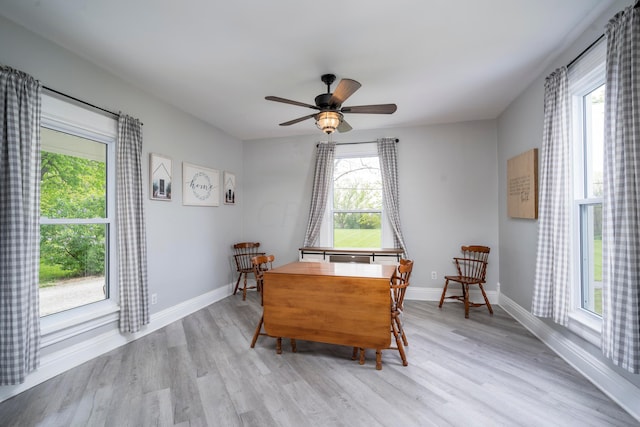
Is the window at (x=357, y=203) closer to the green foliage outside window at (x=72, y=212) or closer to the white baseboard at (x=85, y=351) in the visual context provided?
the white baseboard at (x=85, y=351)

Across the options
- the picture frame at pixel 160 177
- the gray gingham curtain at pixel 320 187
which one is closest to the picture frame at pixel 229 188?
the picture frame at pixel 160 177

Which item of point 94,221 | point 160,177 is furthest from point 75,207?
point 160,177

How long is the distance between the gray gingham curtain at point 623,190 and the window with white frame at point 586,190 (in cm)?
48

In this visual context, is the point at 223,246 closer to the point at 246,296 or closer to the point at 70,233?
the point at 246,296

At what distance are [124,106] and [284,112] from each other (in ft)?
5.63

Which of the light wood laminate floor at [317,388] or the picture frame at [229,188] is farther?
the picture frame at [229,188]

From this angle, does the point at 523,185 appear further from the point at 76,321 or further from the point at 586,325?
the point at 76,321

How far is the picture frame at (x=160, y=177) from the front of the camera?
3079 millimetres

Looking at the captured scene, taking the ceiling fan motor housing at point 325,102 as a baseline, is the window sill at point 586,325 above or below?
below

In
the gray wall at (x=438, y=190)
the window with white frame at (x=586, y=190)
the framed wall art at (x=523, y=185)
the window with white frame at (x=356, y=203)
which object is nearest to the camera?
the window with white frame at (x=586, y=190)

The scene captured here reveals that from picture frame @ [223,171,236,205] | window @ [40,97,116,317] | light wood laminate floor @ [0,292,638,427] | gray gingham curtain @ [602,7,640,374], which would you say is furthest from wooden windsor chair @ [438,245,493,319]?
window @ [40,97,116,317]

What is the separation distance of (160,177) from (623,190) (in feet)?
12.7

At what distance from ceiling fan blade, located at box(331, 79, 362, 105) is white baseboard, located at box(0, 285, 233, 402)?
9.61ft

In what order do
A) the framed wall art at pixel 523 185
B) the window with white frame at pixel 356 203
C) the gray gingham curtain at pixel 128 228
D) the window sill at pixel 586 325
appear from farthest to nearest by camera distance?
the window with white frame at pixel 356 203
the framed wall art at pixel 523 185
the gray gingham curtain at pixel 128 228
the window sill at pixel 586 325
